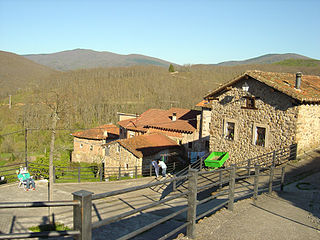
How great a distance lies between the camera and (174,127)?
1133 inches

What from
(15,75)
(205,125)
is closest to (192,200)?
(205,125)

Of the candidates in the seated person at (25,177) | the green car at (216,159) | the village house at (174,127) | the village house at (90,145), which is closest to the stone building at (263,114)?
the green car at (216,159)

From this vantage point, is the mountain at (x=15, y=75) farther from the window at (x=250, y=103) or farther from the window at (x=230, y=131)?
the window at (x=250, y=103)

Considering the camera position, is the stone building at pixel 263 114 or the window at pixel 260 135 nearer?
the stone building at pixel 263 114

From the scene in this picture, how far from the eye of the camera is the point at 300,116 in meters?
13.5

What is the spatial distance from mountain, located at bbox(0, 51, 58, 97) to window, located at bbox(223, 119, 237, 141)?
2792 inches

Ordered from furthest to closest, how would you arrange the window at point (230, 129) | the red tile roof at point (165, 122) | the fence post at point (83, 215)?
the red tile roof at point (165, 122), the window at point (230, 129), the fence post at point (83, 215)

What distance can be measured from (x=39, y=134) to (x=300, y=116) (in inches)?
1484

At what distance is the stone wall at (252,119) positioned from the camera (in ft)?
45.5

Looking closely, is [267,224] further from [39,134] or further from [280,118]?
[39,134]

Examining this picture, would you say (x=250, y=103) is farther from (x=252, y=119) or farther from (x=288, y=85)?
(x=288, y=85)

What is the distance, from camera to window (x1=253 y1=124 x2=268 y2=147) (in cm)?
1475

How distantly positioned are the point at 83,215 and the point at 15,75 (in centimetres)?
10333

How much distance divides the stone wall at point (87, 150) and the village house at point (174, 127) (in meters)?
3.43
